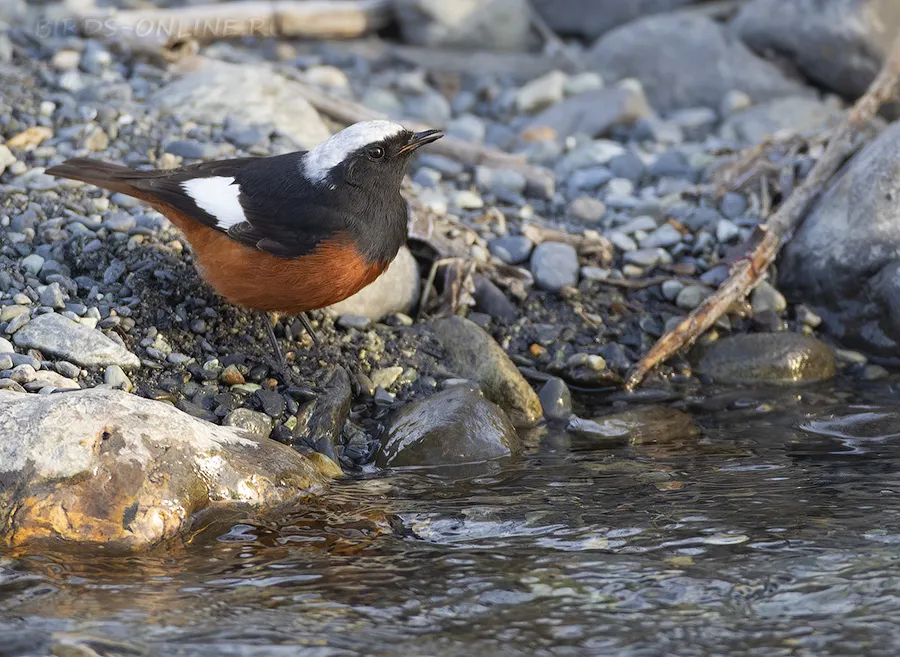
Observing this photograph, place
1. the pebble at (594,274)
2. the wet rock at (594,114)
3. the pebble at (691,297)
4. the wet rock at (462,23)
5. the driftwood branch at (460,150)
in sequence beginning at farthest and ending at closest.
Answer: the wet rock at (462,23) < the wet rock at (594,114) < the driftwood branch at (460,150) < the pebble at (594,274) < the pebble at (691,297)

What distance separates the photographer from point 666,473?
5102 mm

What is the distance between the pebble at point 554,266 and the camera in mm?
6746

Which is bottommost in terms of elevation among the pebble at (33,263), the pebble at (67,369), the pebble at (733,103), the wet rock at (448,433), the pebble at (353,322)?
the wet rock at (448,433)

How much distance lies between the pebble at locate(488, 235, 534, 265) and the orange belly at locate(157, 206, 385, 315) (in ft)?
5.15

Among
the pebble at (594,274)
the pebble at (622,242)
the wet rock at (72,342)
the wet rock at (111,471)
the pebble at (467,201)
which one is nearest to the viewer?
the wet rock at (111,471)

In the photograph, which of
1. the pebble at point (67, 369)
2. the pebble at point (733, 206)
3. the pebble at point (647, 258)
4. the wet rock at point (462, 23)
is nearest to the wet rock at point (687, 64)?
the wet rock at point (462, 23)

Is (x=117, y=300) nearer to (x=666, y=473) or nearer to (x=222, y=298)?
(x=222, y=298)

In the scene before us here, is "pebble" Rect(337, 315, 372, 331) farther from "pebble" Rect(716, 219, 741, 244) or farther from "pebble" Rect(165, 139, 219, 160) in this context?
"pebble" Rect(716, 219, 741, 244)

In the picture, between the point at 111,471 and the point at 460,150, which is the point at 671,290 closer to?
the point at 460,150

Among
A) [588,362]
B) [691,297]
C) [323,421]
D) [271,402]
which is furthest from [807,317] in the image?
[271,402]

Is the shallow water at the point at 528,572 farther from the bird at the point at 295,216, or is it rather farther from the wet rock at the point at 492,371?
the bird at the point at 295,216

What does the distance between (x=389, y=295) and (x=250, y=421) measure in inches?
53.3

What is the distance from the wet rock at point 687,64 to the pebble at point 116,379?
6217mm

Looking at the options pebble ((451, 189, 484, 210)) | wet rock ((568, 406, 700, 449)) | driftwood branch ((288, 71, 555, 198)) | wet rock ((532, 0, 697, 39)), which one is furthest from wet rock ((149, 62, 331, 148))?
wet rock ((532, 0, 697, 39))
